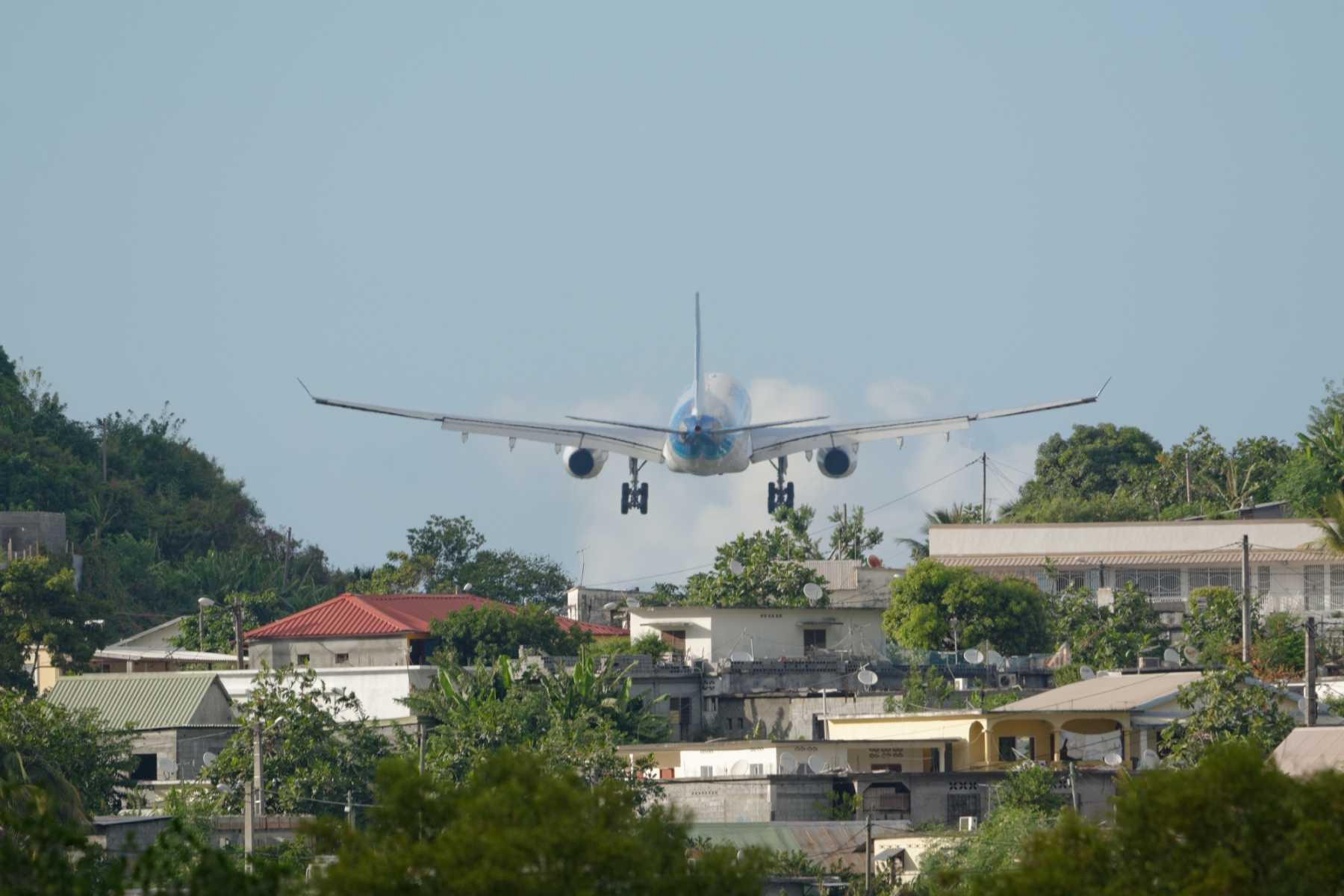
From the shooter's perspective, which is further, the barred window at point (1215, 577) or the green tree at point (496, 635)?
the barred window at point (1215, 577)

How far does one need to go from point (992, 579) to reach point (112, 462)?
6565cm

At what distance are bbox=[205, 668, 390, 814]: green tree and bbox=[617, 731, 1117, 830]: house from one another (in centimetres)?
865

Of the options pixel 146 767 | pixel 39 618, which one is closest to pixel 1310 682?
pixel 146 767

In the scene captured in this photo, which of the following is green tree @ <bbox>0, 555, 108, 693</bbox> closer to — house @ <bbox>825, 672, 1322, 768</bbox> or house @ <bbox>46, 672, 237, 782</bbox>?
house @ <bbox>46, 672, 237, 782</bbox>

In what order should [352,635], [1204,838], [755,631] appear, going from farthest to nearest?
[352,635]
[755,631]
[1204,838]

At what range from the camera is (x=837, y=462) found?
67562 mm

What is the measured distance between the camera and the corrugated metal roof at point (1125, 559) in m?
94.6

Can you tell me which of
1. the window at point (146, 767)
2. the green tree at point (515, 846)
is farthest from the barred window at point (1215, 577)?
the green tree at point (515, 846)

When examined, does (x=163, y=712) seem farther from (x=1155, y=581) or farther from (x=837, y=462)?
(x=1155, y=581)

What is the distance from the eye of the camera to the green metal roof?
7419 centimetres

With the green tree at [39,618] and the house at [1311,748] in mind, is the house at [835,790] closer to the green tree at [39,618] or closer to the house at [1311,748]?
the house at [1311,748]

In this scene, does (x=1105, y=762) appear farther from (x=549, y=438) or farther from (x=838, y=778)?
(x=549, y=438)

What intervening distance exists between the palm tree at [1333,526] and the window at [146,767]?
44.6m

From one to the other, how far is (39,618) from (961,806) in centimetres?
4099
